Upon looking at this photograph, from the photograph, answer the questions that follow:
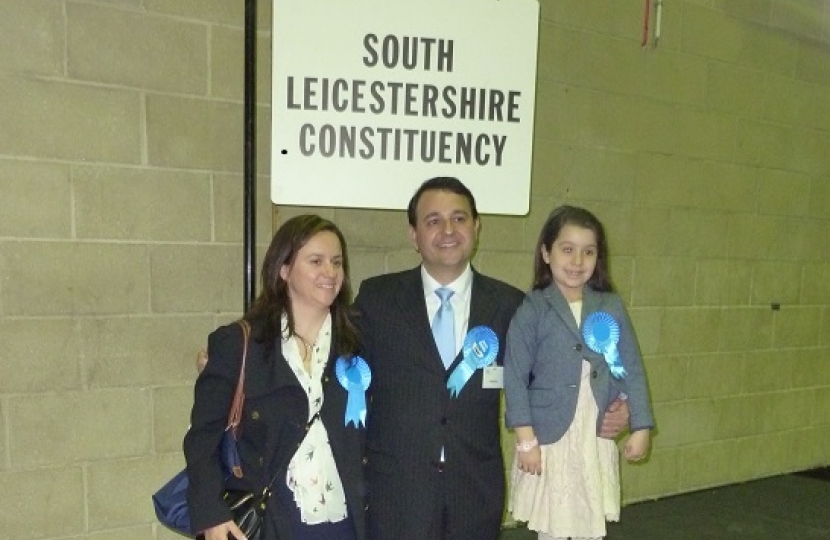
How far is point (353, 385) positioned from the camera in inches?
66.4

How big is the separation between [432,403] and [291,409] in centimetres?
36

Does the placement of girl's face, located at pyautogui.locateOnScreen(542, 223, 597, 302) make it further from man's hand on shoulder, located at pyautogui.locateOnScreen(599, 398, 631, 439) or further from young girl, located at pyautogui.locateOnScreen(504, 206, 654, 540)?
man's hand on shoulder, located at pyautogui.locateOnScreen(599, 398, 631, 439)

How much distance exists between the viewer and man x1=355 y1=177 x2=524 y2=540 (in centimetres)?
175

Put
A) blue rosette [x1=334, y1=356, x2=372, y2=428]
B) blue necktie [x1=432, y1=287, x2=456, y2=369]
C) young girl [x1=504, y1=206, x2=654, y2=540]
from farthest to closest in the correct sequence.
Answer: young girl [x1=504, y1=206, x2=654, y2=540] < blue necktie [x1=432, y1=287, x2=456, y2=369] < blue rosette [x1=334, y1=356, x2=372, y2=428]

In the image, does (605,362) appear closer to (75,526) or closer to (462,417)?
(462,417)

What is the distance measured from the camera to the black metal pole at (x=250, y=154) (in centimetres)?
233

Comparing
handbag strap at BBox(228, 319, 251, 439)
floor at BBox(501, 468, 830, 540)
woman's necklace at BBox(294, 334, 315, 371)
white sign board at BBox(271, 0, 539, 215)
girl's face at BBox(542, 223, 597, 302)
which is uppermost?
white sign board at BBox(271, 0, 539, 215)

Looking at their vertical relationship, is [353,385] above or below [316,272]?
below

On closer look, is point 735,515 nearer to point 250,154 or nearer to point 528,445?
point 528,445

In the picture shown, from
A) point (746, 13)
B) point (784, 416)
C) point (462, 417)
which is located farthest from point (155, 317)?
point (784, 416)

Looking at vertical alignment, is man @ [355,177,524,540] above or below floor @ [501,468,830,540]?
above

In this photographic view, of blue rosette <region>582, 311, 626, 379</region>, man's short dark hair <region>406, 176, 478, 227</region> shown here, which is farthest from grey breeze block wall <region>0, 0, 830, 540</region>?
blue rosette <region>582, 311, 626, 379</region>

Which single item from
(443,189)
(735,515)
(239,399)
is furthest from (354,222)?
(735,515)

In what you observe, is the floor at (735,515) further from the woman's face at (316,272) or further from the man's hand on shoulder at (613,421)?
the woman's face at (316,272)
